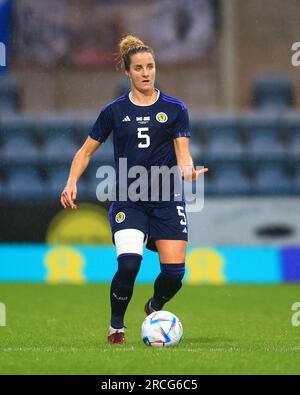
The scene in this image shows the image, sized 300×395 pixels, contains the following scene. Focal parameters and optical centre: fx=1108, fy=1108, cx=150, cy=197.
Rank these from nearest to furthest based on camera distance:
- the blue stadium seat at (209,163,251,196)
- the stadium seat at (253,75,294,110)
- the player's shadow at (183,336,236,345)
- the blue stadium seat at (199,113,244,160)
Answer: the player's shadow at (183,336,236,345)
the blue stadium seat at (209,163,251,196)
the blue stadium seat at (199,113,244,160)
the stadium seat at (253,75,294,110)

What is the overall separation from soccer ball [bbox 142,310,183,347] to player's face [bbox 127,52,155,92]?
1.51 metres

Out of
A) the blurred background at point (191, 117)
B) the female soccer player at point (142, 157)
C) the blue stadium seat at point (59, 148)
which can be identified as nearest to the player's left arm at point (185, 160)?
the female soccer player at point (142, 157)

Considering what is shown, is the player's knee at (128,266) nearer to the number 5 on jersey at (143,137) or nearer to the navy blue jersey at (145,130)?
the navy blue jersey at (145,130)

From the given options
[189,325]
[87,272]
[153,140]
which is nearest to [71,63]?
[87,272]

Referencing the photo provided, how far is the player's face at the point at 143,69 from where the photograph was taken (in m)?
7.25

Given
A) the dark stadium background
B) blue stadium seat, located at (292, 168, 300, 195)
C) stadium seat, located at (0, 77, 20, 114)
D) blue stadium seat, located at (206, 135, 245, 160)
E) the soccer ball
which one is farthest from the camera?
stadium seat, located at (0, 77, 20, 114)

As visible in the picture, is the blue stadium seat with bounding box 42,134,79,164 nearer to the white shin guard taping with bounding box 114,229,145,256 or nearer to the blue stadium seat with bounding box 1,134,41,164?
the blue stadium seat with bounding box 1,134,41,164

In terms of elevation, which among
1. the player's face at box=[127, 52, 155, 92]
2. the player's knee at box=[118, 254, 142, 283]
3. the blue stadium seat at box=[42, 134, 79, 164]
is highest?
the blue stadium seat at box=[42, 134, 79, 164]

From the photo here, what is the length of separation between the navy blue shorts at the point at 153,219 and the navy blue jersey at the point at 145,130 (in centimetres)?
7

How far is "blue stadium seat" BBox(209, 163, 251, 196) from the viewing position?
15.7 meters

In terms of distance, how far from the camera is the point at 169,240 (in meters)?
7.36

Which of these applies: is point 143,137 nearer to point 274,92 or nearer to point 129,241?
point 129,241

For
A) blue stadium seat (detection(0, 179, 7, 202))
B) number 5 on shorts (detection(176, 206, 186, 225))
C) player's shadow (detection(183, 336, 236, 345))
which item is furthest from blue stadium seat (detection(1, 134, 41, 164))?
number 5 on shorts (detection(176, 206, 186, 225))

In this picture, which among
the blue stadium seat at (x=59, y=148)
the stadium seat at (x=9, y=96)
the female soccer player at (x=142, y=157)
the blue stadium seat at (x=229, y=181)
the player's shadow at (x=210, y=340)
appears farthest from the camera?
the stadium seat at (x=9, y=96)
